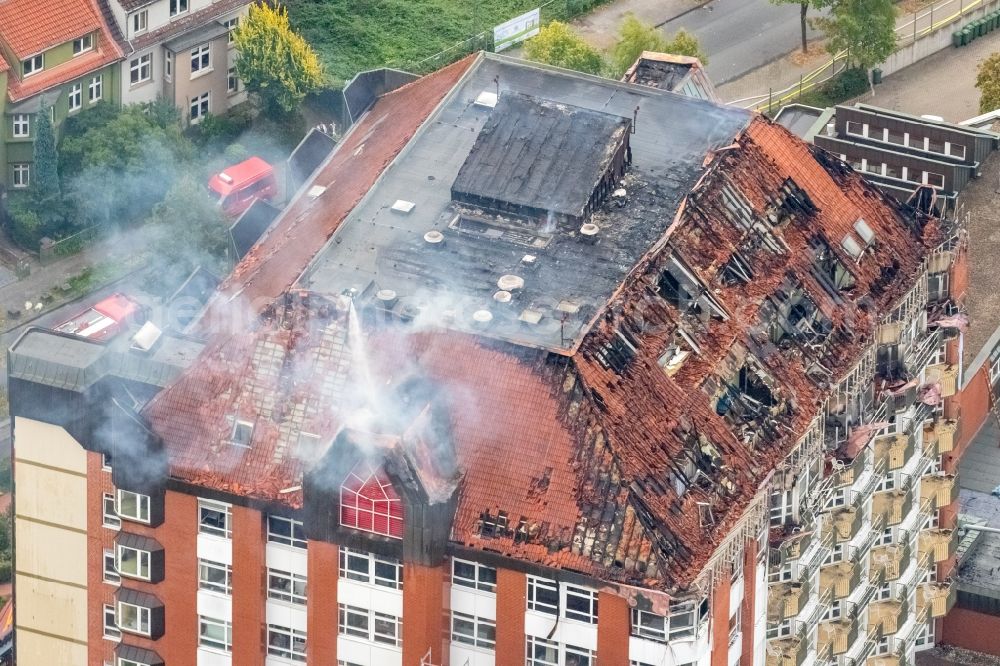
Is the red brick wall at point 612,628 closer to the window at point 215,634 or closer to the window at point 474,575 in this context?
the window at point 474,575

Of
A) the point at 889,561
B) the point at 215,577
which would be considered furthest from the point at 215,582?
the point at 889,561

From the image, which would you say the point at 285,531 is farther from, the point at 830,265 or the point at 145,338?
the point at 830,265

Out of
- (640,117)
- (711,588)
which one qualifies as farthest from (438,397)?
(640,117)

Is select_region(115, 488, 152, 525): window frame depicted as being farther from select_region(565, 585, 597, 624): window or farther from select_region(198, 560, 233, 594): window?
select_region(565, 585, 597, 624): window

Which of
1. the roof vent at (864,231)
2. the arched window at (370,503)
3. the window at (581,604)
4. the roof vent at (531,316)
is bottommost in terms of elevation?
the window at (581,604)

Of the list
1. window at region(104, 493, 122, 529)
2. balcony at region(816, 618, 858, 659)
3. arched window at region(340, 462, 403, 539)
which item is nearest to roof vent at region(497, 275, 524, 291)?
arched window at region(340, 462, 403, 539)

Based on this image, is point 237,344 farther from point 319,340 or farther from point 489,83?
point 489,83

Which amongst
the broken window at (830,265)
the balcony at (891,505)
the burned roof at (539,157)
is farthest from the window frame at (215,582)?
the balcony at (891,505)
